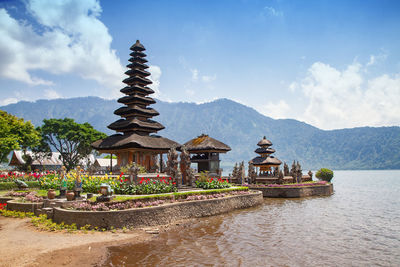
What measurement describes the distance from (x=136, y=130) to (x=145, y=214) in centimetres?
2143

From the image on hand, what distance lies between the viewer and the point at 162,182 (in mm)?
23750

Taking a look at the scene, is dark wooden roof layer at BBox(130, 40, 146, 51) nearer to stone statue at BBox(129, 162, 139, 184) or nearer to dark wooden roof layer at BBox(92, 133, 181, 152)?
dark wooden roof layer at BBox(92, 133, 181, 152)

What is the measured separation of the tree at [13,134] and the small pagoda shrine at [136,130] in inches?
449

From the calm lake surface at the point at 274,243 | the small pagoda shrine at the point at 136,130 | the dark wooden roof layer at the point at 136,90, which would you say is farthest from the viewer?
the dark wooden roof layer at the point at 136,90

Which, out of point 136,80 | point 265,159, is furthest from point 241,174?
point 136,80

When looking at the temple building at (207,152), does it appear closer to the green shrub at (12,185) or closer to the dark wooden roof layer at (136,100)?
the dark wooden roof layer at (136,100)

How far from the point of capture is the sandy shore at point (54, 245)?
11.4 meters

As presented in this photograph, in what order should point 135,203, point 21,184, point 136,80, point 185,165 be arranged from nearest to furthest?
point 135,203 → point 21,184 → point 185,165 → point 136,80

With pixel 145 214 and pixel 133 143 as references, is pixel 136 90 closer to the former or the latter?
pixel 133 143

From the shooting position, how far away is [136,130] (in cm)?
3800

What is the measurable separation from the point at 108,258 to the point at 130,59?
A: 3575 centimetres

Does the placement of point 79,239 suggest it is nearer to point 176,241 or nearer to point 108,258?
point 108,258

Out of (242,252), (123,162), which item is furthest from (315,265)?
(123,162)

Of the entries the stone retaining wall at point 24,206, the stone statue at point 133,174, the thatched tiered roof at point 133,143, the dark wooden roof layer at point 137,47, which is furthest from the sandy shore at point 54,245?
the dark wooden roof layer at point 137,47
